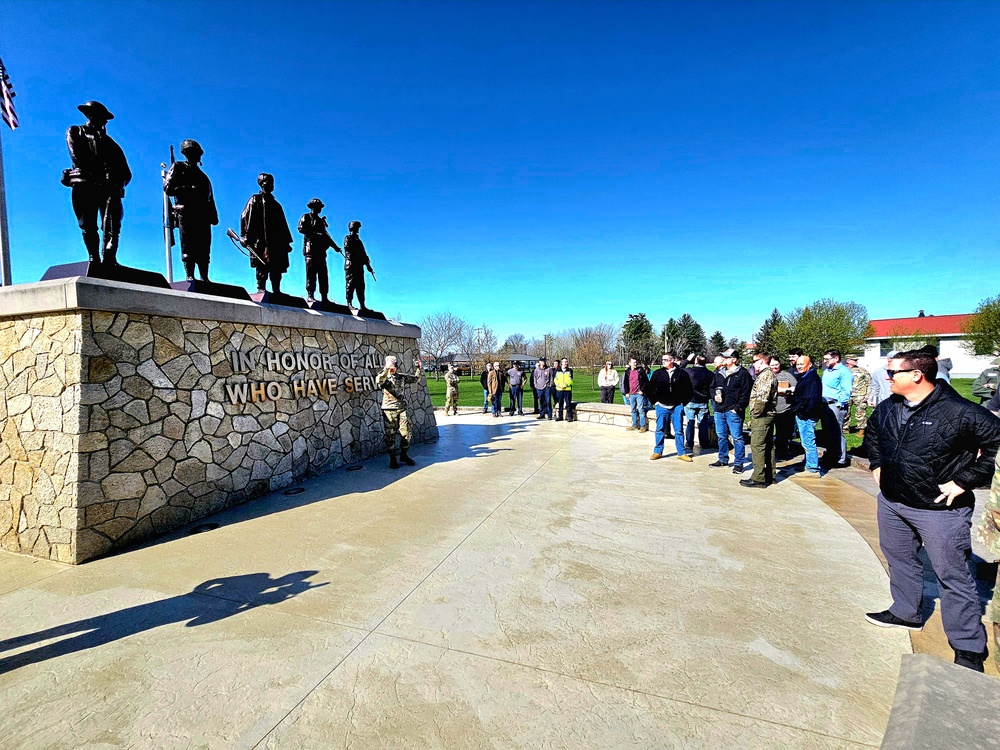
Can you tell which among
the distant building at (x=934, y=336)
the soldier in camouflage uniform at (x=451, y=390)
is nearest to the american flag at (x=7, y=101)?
the soldier in camouflage uniform at (x=451, y=390)

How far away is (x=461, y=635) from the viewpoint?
9.02ft

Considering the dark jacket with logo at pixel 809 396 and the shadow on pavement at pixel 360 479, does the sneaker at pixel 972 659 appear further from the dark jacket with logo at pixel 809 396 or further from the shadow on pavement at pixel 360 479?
the shadow on pavement at pixel 360 479

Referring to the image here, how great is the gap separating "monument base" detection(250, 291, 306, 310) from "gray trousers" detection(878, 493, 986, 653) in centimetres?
725

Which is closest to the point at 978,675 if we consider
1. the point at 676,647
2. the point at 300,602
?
the point at 676,647

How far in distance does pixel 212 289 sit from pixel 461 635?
5.45 m

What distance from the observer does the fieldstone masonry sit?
3910mm

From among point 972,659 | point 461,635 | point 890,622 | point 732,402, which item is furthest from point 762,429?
point 461,635

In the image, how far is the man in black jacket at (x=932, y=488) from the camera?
2.47m

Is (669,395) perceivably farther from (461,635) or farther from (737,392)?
(461,635)

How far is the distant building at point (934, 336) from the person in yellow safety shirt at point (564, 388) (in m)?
38.7

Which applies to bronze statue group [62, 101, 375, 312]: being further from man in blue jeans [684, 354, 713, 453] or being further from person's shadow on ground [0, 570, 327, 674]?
man in blue jeans [684, 354, 713, 453]

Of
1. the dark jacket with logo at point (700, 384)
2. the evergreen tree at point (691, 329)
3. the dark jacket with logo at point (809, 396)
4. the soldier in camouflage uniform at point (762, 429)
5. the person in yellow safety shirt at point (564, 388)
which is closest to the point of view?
the soldier in camouflage uniform at point (762, 429)

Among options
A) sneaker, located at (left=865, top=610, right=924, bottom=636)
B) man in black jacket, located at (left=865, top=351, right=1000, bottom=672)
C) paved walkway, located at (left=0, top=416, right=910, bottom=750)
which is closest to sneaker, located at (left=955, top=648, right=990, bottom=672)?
man in black jacket, located at (left=865, top=351, right=1000, bottom=672)

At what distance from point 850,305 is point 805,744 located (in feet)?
185
